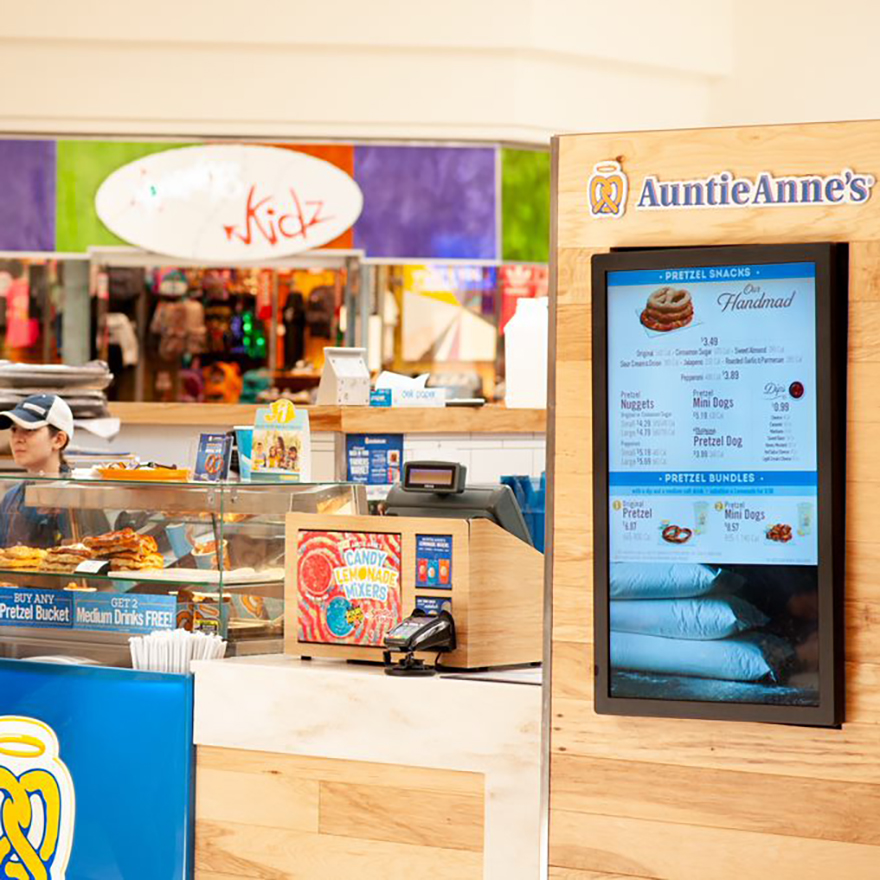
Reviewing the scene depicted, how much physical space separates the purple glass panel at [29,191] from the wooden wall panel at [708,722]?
8052 millimetres

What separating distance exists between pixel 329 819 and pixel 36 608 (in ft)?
3.26

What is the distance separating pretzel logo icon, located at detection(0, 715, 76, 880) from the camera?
3.59 metres

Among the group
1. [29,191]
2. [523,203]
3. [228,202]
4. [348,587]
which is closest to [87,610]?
[348,587]

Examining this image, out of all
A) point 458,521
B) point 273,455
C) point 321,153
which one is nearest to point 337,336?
point 321,153

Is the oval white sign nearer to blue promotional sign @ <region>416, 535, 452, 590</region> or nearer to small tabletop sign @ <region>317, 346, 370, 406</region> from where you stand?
small tabletop sign @ <region>317, 346, 370, 406</region>

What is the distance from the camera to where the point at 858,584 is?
9.54 ft

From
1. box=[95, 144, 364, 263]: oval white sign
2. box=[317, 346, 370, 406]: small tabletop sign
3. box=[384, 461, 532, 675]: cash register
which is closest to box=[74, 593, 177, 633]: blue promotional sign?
box=[384, 461, 532, 675]: cash register

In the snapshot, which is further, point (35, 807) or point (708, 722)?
point (35, 807)

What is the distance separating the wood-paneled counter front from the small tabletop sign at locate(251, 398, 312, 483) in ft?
1.97

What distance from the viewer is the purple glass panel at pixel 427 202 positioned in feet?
34.0

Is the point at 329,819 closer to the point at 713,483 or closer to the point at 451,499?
the point at 451,499

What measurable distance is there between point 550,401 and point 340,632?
2.65 feet

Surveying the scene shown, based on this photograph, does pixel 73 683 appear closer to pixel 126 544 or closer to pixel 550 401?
pixel 126 544

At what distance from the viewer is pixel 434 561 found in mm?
3389
